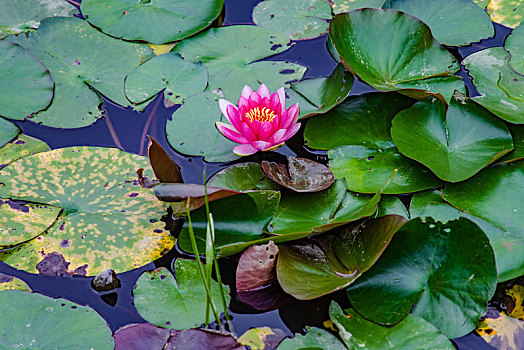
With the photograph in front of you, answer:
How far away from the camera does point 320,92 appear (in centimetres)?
257

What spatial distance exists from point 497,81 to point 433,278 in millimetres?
1331

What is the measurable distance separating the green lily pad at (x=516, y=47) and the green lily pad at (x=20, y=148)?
8.31 ft

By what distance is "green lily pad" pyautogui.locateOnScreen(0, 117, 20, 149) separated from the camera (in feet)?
8.13

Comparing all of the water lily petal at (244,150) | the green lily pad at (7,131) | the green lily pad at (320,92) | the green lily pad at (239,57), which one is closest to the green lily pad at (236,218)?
the water lily petal at (244,150)

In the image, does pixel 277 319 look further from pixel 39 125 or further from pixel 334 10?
pixel 334 10

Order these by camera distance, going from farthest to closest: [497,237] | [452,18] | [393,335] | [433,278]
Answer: [452,18] → [497,237] → [433,278] → [393,335]

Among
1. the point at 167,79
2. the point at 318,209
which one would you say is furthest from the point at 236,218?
the point at 167,79

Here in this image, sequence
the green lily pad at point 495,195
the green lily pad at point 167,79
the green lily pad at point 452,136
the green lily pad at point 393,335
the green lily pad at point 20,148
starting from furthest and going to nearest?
the green lily pad at point 167,79
the green lily pad at point 20,148
the green lily pad at point 452,136
the green lily pad at point 495,195
the green lily pad at point 393,335

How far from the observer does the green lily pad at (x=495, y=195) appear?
6.64 ft

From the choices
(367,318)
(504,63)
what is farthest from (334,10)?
(367,318)

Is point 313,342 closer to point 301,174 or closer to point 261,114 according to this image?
point 301,174

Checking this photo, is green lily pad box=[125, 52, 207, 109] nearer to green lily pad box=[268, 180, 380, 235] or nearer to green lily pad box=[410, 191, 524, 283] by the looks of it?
green lily pad box=[268, 180, 380, 235]

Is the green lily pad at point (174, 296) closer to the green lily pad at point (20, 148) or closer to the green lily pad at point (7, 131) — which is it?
the green lily pad at point (20, 148)

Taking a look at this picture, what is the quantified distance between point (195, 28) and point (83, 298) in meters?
1.73
